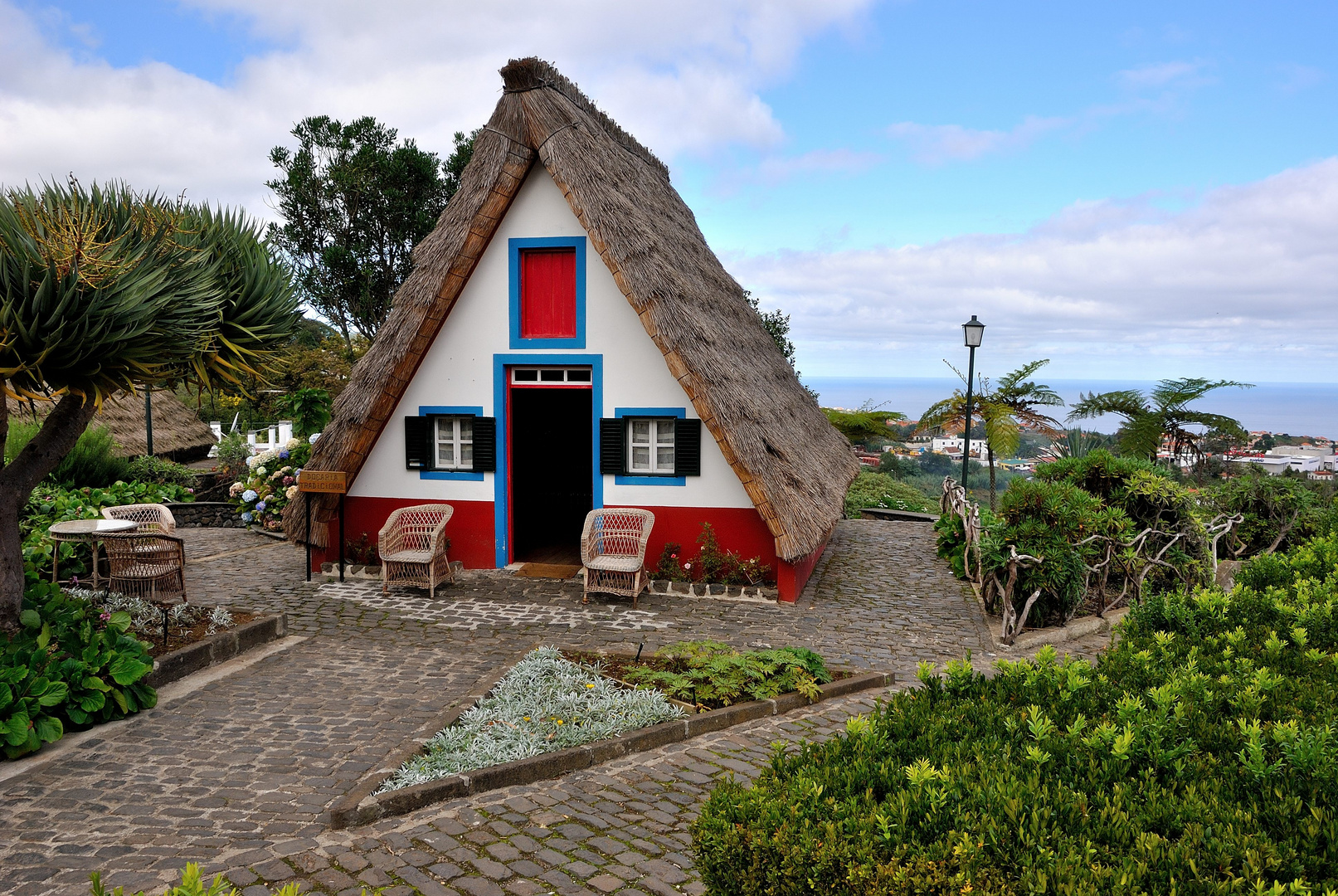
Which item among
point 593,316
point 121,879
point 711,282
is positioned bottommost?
point 121,879

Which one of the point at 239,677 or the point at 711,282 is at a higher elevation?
the point at 711,282

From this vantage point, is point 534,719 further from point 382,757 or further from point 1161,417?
point 1161,417

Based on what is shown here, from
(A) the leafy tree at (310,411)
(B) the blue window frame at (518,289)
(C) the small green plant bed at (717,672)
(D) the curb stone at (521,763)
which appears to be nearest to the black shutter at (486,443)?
(B) the blue window frame at (518,289)

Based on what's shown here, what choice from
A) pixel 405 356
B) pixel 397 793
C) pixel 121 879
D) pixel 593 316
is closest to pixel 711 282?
pixel 593 316

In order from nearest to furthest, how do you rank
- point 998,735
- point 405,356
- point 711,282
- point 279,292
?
point 998,735 < point 279,292 < point 405,356 < point 711,282

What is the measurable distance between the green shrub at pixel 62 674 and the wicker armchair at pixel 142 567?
1.32m

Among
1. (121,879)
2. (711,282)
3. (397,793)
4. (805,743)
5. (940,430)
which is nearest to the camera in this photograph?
(805,743)

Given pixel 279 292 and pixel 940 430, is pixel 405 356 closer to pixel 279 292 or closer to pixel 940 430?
pixel 279 292

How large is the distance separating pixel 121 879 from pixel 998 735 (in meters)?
4.15

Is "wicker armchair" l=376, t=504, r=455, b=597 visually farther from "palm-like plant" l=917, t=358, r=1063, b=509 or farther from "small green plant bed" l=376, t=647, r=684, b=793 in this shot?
"palm-like plant" l=917, t=358, r=1063, b=509

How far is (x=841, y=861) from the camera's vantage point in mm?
2689

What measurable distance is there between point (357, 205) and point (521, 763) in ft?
63.1

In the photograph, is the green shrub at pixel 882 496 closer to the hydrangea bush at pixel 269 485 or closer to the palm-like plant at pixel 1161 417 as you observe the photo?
the palm-like plant at pixel 1161 417

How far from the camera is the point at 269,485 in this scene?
15.0 m
